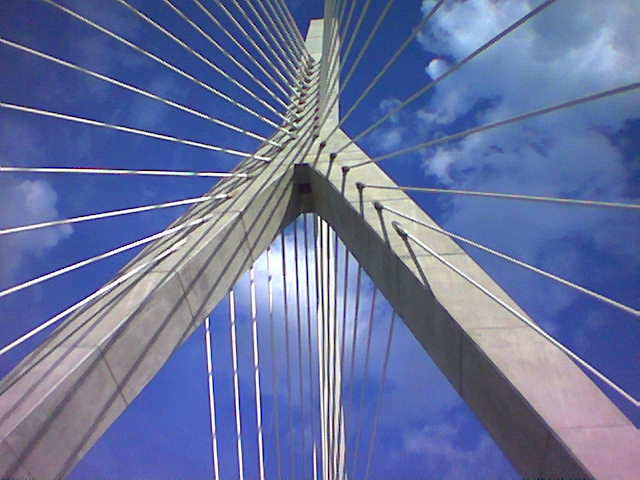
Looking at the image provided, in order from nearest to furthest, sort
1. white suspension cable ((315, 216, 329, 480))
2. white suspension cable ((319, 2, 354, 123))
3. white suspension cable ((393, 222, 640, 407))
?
white suspension cable ((393, 222, 640, 407)) < white suspension cable ((319, 2, 354, 123)) < white suspension cable ((315, 216, 329, 480))

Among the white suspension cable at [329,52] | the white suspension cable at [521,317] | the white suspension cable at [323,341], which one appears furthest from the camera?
the white suspension cable at [323,341]

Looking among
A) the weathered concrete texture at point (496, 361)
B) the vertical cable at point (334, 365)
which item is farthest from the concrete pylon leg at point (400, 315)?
the vertical cable at point (334, 365)

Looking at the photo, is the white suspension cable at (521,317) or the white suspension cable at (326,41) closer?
the white suspension cable at (521,317)

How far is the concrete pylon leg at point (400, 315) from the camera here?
3014 millimetres

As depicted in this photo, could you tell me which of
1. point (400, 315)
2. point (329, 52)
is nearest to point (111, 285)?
point (400, 315)

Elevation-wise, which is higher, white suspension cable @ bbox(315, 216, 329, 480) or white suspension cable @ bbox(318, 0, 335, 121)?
white suspension cable @ bbox(318, 0, 335, 121)

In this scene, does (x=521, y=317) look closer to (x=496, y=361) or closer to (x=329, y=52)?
(x=496, y=361)

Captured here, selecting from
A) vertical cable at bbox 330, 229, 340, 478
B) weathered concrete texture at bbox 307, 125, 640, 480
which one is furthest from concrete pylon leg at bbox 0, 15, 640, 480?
vertical cable at bbox 330, 229, 340, 478

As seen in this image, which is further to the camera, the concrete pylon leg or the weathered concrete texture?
the concrete pylon leg

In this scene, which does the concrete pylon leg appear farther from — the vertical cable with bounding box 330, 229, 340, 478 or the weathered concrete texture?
the vertical cable with bounding box 330, 229, 340, 478

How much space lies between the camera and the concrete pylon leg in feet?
9.89

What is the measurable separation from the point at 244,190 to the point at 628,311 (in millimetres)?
4414

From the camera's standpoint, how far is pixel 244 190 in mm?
6004

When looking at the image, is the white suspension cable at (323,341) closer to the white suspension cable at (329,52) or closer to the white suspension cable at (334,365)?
the white suspension cable at (334,365)
